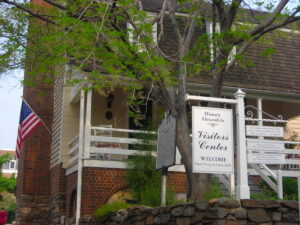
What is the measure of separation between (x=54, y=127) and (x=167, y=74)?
830cm

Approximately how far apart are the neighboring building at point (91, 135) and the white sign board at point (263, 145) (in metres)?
4.65

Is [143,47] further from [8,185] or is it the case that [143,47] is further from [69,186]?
[8,185]

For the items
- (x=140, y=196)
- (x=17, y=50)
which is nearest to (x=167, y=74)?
(x=140, y=196)

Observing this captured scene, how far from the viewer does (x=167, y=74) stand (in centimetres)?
938

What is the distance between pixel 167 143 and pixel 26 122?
710 centimetres

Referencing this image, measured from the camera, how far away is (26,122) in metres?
14.9

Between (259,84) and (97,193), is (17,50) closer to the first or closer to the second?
(97,193)

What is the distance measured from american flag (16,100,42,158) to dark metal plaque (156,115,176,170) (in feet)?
20.3

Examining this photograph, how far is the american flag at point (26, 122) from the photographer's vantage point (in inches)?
578

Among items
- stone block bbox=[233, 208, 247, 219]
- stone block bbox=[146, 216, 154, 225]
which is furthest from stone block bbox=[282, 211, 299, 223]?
stone block bbox=[146, 216, 154, 225]

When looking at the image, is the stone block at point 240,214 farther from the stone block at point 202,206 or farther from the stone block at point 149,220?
the stone block at point 149,220

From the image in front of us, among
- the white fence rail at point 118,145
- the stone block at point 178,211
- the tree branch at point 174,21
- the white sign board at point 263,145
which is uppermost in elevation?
the tree branch at point 174,21

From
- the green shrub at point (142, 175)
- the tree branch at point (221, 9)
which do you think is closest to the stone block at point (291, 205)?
the green shrub at point (142, 175)

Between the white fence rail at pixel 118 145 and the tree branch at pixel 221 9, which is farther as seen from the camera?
the white fence rail at pixel 118 145
